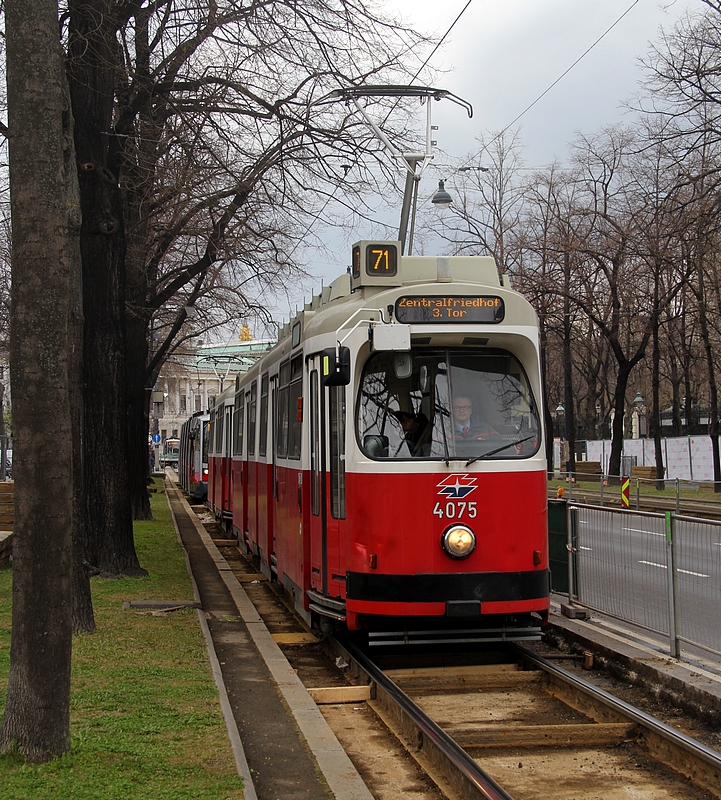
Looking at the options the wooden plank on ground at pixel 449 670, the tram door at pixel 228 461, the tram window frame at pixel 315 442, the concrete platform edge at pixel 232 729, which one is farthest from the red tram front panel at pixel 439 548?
the tram door at pixel 228 461

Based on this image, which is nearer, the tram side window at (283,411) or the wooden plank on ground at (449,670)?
the wooden plank on ground at (449,670)

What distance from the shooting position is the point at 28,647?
570 cm

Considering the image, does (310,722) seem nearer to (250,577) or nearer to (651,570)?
(651,570)

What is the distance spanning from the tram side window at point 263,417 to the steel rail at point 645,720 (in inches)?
249

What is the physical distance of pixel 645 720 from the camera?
676 cm

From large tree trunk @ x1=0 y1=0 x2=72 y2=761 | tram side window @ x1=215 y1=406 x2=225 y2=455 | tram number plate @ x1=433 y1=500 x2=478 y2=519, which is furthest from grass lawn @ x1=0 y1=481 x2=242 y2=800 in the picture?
tram side window @ x1=215 y1=406 x2=225 y2=455

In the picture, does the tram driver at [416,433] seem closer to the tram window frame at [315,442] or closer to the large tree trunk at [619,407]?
the tram window frame at [315,442]

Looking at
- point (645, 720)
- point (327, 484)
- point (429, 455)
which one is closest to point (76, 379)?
point (327, 484)

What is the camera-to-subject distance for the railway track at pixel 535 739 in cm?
595

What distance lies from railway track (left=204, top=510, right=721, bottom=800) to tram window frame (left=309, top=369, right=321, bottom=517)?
1446 mm

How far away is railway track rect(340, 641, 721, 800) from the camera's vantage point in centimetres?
595

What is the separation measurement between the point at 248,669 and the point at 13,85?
18.0ft

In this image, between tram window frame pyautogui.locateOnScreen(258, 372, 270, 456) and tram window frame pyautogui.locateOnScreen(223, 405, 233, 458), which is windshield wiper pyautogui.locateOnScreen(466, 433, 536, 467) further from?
tram window frame pyautogui.locateOnScreen(223, 405, 233, 458)

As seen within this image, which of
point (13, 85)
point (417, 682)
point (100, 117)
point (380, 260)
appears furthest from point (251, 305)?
point (13, 85)
